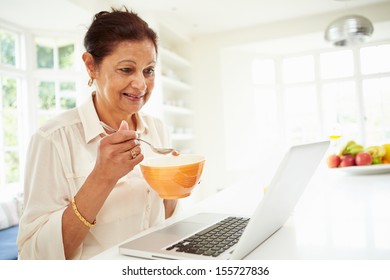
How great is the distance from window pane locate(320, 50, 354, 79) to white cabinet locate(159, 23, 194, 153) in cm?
178

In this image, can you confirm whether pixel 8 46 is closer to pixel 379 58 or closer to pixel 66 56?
pixel 66 56

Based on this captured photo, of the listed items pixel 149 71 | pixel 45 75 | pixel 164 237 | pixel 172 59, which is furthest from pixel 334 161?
pixel 172 59

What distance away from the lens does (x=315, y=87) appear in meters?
4.21

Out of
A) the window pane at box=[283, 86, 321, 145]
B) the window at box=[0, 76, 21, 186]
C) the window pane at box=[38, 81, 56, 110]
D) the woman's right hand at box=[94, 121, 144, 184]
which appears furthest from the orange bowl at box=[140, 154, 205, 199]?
the window pane at box=[283, 86, 321, 145]

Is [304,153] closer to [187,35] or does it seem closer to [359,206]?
[359,206]

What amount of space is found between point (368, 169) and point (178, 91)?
3.40 metres

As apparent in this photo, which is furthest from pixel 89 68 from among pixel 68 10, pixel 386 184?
pixel 68 10

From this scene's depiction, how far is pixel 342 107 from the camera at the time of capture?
422cm

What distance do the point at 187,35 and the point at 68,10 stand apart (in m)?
1.94

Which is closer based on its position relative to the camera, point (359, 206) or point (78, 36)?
point (359, 206)

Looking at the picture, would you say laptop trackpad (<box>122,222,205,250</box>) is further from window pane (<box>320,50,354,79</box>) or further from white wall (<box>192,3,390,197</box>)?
white wall (<box>192,3,390,197</box>)

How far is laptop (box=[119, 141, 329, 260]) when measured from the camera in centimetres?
44

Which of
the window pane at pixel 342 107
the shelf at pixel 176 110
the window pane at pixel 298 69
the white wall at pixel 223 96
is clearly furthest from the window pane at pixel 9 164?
the window pane at pixel 298 69

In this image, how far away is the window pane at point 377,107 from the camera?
9.41ft
